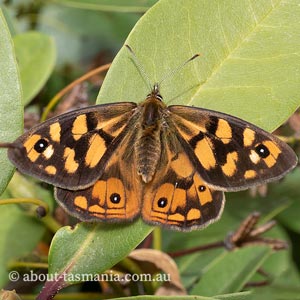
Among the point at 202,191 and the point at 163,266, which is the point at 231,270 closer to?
the point at 163,266

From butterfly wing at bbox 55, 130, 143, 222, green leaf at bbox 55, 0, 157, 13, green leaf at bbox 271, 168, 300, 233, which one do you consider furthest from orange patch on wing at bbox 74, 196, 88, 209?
green leaf at bbox 271, 168, 300, 233

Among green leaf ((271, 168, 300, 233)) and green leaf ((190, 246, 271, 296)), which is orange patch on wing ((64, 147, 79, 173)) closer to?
green leaf ((190, 246, 271, 296))

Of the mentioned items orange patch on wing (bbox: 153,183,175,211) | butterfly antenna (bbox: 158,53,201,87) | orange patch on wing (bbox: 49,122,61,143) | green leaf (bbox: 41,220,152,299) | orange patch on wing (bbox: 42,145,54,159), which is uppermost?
butterfly antenna (bbox: 158,53,201,87)

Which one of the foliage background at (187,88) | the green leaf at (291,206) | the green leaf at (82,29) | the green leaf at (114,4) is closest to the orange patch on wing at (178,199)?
the foliage background at (187,88)

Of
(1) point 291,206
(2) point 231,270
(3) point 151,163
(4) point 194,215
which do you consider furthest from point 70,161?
(1) point 291,206

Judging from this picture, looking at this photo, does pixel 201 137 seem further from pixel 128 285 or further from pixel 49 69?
pixel 49 69
